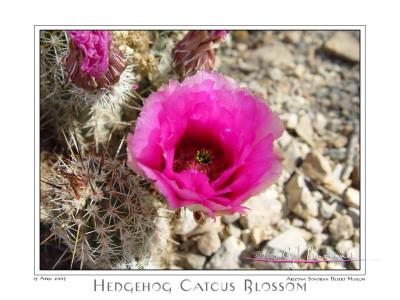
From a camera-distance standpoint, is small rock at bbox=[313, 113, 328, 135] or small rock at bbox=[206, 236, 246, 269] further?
small rock at bbox=[313, 113, 328, 135]

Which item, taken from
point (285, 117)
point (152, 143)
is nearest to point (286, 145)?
point (285, 117)

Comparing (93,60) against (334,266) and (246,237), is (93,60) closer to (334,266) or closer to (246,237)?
(246,237)

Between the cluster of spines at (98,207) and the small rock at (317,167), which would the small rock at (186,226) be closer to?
the cluster of spines at (98,207)

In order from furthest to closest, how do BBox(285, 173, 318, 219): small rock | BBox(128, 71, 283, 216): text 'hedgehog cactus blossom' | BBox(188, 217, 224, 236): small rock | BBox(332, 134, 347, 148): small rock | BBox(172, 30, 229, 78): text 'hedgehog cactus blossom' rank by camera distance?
1. BBox(332, 134, 347, 148): small rock
2. BBox(285, 173, 318, 219): small rock
3. BBox(188, 217, 224, 236): small rock
4. BBox(172, 30, 229, 78): text 'hedgehog cactus blossom'
5. BBox(128, 71, 283, 216): text 'hedgehog cactus blossom'

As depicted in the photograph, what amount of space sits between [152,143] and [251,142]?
0.85 feet

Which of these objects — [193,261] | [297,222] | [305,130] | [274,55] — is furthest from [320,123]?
[193,261]

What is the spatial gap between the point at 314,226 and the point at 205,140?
0.83 metres

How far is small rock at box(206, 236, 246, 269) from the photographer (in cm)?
205

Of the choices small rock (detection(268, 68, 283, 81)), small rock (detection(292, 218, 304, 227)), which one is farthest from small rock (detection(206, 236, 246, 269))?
small rock (detection(268, 68, 283, 81))

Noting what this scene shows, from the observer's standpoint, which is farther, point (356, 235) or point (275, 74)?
point (275, 74)

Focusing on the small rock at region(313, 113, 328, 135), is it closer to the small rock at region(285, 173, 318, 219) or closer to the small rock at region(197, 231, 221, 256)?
the small rock at region(285, 173, 318, 219)

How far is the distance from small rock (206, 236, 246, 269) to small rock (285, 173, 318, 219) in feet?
0.96

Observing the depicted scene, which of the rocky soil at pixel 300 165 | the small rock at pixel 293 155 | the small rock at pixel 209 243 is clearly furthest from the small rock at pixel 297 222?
the small rock at pixel 209 243

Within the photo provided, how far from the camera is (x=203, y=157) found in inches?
61.0
